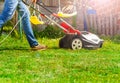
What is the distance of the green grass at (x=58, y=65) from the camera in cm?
550

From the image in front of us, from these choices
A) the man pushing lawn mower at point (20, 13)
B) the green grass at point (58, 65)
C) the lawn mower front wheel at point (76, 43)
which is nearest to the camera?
the green grass at point (58, 65)

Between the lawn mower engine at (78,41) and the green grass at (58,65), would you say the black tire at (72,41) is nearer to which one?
the lawn mower engine at (78,41)

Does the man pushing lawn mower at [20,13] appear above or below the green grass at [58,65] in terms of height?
above

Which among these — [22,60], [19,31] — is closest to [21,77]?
[22,60]

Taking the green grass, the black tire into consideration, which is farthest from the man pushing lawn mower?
the black tire

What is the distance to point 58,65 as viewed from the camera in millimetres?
6430

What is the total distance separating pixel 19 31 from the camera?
10.0 metres

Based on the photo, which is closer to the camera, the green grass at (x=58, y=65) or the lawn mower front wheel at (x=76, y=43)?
the green grass at (x=58, y=65)

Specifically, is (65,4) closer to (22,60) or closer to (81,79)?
(22,60)

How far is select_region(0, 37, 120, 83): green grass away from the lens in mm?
5504

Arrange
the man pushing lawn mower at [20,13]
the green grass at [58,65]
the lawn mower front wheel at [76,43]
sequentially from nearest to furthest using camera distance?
the green grass at [58,65]
the man pushing lawn mower at [20,13]
the lawn mower front wheel at [76,43]

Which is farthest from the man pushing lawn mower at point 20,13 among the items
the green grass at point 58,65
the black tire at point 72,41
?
the black tire at point 72,41

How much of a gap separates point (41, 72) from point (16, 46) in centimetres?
280

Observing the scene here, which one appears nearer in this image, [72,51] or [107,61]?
[107,61]
